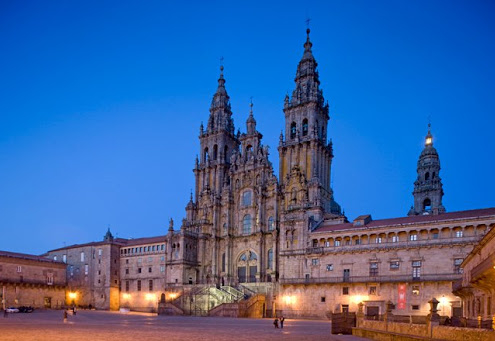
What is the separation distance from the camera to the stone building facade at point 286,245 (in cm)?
5478

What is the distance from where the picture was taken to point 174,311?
66.8 metres

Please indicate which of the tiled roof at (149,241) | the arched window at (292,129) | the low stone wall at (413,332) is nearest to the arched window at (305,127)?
the arched window at (292,129)

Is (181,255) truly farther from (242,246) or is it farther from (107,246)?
(107,246)

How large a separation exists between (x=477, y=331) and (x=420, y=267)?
127 feet

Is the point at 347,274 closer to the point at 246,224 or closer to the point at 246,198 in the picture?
the point at 246,224

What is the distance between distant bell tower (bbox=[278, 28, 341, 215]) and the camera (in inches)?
2936

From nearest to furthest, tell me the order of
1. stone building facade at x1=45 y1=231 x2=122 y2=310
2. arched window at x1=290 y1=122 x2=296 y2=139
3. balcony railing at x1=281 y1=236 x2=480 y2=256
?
1. balcony railing at x1=281 y1=236 x2=480 y2=256
2. arched window at x1=290 y1=122 x2=296 y2=139
3. stone building facade at x1=45 y1=231 x2=122 y2=310

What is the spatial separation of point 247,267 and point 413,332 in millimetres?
54803

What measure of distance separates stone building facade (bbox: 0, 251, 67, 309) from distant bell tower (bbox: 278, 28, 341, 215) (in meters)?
44.7

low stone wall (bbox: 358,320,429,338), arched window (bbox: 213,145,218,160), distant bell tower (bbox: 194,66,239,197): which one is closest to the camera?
low stone wall (bbox: 358,320,429,338)

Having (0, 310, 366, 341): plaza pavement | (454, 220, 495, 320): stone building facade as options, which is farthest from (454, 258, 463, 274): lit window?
(0, 310, 366, 341): plaza pavement

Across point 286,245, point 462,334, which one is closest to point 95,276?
point 286,245

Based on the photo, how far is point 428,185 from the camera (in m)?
94.2

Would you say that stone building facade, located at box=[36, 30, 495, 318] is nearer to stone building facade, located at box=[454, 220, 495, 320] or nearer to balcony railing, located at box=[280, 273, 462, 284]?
balcony railing, located at box=[280, 273, 462, 284]
